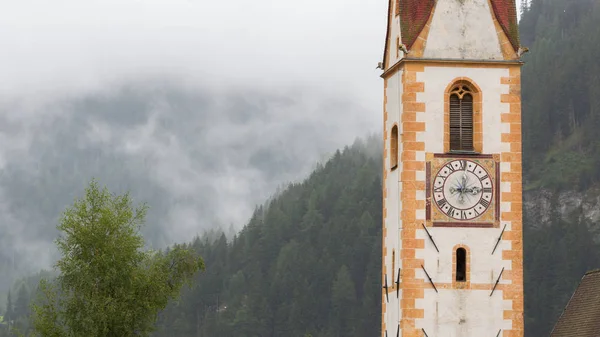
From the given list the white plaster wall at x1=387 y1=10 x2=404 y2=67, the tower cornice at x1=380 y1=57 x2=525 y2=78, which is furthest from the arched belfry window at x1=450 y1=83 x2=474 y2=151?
the white plaster wall at x1=387 y1=10 x2=404 y2=67

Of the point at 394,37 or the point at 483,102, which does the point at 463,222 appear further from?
the point at 394,37

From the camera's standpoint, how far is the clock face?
4938cm

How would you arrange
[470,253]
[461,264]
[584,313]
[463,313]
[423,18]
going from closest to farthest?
1. [463,313]
2. [470,253]
3. [461,264]
4. [423,18]
5. [584,313]

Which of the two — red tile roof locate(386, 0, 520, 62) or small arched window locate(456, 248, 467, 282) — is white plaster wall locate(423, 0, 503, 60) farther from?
small arched window locate(456, 248, 467, 282)

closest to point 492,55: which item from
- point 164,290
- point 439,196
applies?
point 439,196

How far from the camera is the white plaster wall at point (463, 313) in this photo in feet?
159

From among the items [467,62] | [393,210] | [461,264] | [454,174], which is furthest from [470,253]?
[467,62]

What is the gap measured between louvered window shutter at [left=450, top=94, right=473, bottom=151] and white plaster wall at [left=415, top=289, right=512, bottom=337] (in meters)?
4.99

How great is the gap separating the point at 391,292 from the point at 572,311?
7.29 metres

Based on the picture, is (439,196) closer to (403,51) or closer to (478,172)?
(478,172)

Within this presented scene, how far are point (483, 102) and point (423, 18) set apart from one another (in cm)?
351

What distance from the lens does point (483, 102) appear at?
165ft

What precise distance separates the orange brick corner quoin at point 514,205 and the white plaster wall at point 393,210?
347 centimetres

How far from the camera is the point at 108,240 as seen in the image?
5722 cm
